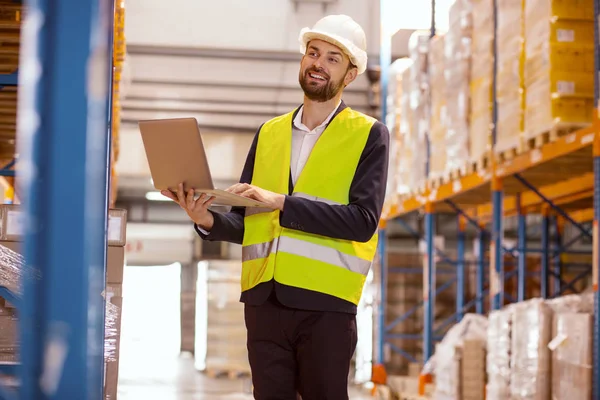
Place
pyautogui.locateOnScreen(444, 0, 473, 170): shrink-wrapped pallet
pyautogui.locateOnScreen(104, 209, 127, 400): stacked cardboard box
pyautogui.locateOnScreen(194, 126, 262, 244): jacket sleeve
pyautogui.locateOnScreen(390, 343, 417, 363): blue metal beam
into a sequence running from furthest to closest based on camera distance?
pyautogui.locateOnScreen(390, 343, 417, 363): blue metal beam, pyautogui.locateOnScreen(444, 0, 473, 170): shrink-wrapped pallet, pyautogui.locateOnScreen(104, 209, 127, 400): stacked cardboard box, pyautogui.locateOnScreen(194, 126, 262, 244): jacket sleeve

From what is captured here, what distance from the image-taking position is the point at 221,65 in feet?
47.6

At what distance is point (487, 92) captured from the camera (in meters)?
8.16

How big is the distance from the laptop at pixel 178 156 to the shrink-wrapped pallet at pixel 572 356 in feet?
11.9

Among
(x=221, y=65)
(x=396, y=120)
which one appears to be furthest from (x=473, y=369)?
(x=221, y=65)

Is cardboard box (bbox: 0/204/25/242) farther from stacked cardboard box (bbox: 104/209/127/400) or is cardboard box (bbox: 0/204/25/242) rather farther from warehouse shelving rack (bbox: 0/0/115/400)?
warehouse shelving rack (bbox: 0/0/115/400)

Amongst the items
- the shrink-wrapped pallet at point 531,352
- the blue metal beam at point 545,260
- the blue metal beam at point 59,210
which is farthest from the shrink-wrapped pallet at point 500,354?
the blue metal beam at point 59,210

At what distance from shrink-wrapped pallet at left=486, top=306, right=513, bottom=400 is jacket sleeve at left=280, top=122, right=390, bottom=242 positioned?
14.0 ft

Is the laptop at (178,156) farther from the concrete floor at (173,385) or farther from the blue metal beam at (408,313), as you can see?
the blue metal beam at (408,313)

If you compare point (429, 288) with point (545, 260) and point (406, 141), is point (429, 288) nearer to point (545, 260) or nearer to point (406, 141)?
point (545, 260)

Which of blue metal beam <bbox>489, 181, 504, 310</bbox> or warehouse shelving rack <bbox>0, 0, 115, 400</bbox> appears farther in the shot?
blue metal beam <bbox>489, 181, 504, 310</bbox>

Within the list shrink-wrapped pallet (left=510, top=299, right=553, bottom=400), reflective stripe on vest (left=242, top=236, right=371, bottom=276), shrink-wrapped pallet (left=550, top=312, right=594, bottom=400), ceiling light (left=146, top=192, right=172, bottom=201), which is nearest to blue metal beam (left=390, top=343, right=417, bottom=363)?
shrink-wrapped pallet (left=510, top=299, right=553, bottom=400)

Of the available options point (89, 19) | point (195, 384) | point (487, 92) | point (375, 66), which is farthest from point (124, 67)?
point (375, 66)

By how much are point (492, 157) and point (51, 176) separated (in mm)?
6811

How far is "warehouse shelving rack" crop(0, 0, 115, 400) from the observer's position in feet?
5.41
